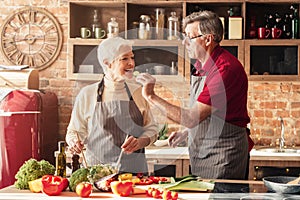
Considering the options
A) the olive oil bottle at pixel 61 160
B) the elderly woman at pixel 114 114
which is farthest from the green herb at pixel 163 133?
the olive oil bottle at pixel 61 160

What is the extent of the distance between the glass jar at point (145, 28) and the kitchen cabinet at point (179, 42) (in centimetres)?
4

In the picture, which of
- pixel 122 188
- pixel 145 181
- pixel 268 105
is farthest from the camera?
pixel 268 105

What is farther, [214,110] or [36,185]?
[214,110]

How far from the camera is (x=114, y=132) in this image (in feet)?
13.3

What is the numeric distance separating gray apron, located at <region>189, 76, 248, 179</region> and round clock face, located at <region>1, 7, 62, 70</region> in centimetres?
260

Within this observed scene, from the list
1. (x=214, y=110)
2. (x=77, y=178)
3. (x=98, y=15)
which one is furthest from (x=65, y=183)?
(x=98, y=15)

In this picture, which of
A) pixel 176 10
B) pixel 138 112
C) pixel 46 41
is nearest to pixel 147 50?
pixel 176 10

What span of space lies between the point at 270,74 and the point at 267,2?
676mm

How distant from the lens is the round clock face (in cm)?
Answer: 608

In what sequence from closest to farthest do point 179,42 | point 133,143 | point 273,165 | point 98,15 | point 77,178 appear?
point 77,178 → point 133,143 → point 273,165 → point 179,42 → point 98,15

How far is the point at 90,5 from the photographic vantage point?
5.89 meters

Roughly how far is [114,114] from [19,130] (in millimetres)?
1663

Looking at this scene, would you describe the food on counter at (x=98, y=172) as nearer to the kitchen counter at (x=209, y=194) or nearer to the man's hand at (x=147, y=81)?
the kitchen counter at (x=209, y=194)

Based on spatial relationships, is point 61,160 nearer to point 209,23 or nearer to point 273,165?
point 209,23
